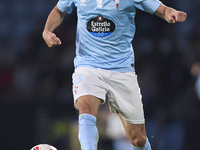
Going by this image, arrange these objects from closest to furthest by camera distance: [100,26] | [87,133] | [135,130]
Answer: [87,133], [100,26], [135,130]

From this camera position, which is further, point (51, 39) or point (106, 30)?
A: point (106, 30)

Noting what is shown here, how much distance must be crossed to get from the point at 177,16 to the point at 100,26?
732 millimetres

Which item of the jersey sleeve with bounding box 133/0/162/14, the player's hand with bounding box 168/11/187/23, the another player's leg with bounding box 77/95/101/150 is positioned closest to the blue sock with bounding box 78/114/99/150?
the another player's leg with bounding box 77/95/101/150

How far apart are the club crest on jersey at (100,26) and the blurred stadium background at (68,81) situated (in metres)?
2.22

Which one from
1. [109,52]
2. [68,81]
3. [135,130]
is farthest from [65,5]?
A: [68,81]

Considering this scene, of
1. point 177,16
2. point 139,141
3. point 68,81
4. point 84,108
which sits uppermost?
point 177,16

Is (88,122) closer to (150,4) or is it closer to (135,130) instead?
(135,130)

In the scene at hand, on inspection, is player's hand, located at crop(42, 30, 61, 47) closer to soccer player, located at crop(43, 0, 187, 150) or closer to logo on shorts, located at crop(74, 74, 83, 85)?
soccer player, located at crop(43, 0, 187, 150)

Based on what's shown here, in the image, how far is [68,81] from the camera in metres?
5.85

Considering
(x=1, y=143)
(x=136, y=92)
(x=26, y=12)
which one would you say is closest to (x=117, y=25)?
(x=136, y=92)

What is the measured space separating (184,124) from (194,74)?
0.85 m

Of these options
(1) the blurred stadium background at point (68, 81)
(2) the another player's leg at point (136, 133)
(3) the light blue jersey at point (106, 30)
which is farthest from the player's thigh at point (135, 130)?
(1) the blurred stadium background at point (68, 81)

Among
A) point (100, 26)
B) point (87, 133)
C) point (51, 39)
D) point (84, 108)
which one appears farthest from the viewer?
point (100, 26)

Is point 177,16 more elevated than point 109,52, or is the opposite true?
point 177,16
